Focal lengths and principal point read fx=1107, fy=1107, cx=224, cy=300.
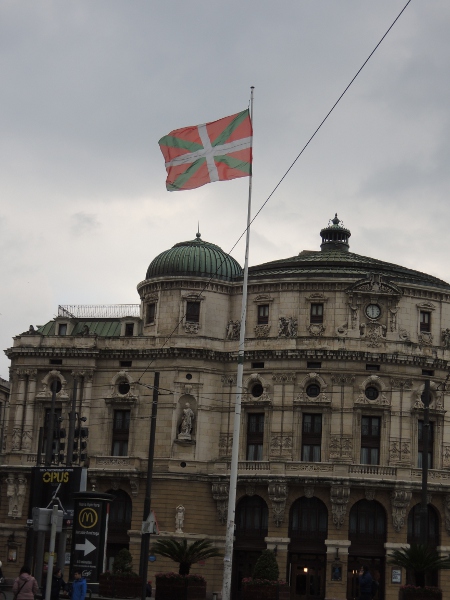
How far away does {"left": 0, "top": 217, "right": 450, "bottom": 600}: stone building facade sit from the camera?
74500 millimetres

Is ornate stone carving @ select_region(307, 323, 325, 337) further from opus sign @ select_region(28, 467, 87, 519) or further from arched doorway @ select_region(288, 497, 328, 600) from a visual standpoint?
opus sign @ select_region(28, 467, 87, 519)

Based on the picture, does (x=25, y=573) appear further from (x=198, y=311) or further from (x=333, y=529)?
(x=198, y=311)

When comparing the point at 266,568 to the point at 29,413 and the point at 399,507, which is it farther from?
the point at 29,413

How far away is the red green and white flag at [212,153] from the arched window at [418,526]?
1381 inches

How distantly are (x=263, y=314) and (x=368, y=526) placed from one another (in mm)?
16723

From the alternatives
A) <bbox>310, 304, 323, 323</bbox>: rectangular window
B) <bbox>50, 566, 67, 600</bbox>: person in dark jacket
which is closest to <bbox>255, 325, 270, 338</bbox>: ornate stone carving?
<bbox>310, 304, 323, 323</bbox>: rectangular window

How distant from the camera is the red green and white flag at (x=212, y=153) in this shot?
162 ft

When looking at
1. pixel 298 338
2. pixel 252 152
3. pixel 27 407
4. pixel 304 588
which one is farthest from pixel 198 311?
pixel 252 152

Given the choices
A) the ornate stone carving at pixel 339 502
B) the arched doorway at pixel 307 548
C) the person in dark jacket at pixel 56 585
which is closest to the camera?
the person in dark jacket at pixel 56 585

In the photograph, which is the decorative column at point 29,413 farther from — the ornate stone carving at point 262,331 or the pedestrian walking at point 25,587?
the pedestrian walking at point 25,587

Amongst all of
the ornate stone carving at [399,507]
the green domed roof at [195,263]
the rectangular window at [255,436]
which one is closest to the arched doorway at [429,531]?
the ornate stone carving at [399,507]

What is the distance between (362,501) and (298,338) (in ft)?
39.5

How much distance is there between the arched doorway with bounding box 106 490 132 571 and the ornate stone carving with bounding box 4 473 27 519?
258 inches

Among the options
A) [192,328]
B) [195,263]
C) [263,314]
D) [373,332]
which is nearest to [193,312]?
[192,328]
